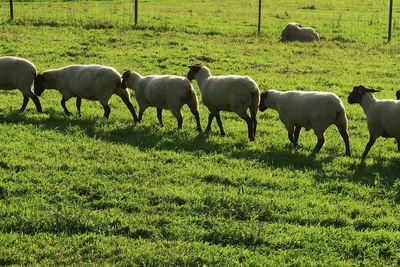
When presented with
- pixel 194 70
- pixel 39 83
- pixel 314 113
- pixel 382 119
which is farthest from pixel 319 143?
pixel 39 83

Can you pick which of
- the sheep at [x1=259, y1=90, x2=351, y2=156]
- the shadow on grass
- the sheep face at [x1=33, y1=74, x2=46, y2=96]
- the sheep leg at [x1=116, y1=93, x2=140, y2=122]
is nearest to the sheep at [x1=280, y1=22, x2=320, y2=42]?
the sheep leg at [x1=116, y1=93, x2=140, y2=122]

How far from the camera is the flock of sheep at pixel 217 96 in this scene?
11.5 m

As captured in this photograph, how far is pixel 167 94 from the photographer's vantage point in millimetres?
13164

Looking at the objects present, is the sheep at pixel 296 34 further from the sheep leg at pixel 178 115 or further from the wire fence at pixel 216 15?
the sheep leg at pixel 178 115

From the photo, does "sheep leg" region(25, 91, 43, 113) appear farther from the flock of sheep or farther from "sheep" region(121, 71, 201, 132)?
"sheep" region(121, 71, 201, 132)

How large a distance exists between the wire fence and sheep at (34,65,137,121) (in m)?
14.5

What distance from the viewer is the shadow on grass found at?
36.6 feet

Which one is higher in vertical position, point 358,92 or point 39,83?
point 358,92

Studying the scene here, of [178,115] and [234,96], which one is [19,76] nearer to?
[178,115]

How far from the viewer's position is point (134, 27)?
28562 mm

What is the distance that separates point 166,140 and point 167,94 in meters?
1.46

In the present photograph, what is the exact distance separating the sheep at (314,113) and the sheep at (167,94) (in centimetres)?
205

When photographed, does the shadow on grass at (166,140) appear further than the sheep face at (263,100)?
No

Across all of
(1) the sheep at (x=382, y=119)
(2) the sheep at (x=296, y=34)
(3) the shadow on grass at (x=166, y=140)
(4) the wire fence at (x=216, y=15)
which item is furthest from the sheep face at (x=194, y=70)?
(4) the wire fence at (x=216, y=15)
